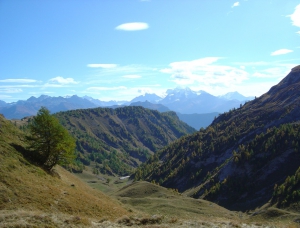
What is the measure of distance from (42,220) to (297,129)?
16566 centimetres

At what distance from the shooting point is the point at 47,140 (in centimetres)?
5094

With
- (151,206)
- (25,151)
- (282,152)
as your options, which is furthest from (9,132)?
(282,152)

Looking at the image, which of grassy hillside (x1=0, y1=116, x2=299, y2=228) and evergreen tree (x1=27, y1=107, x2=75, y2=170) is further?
evergreen tree (x1=27, y1=107, x2=75, y2=170)

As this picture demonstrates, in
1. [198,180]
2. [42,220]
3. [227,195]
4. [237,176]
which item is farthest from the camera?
[198,180]

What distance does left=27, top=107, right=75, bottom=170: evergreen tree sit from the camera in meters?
50.8

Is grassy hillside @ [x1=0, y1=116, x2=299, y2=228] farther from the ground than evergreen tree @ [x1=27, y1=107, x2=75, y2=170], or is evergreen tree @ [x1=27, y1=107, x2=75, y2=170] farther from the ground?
evergreen tree @ [x1=27, y1=107, x2=75, y2=170]

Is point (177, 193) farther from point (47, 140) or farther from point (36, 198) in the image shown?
point (36, 198)

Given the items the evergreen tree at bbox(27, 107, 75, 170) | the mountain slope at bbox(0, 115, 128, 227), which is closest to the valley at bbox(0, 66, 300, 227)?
the mountain slope at bbox(0, 115, 128, 227)

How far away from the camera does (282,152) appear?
143 meters

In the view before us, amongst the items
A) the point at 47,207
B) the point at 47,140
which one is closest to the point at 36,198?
the point at 47,207

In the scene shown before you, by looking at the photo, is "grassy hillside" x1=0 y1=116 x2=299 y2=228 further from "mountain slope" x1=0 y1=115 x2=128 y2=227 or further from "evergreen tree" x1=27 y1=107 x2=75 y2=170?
"evergreen tree" x1=27 y1=107 x2=75 y2=170

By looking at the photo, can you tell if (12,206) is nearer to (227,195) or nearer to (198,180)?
(227,195)

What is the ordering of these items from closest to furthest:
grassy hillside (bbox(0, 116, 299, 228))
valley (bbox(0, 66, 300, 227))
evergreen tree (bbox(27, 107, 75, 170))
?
grassy hillside (bbox(0, 116, 299, 228)), valley (bbox(0, 66, 300, 227)), evergreen tree (bbox(27, 107, 75, 170))

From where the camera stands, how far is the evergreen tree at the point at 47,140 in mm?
50812
